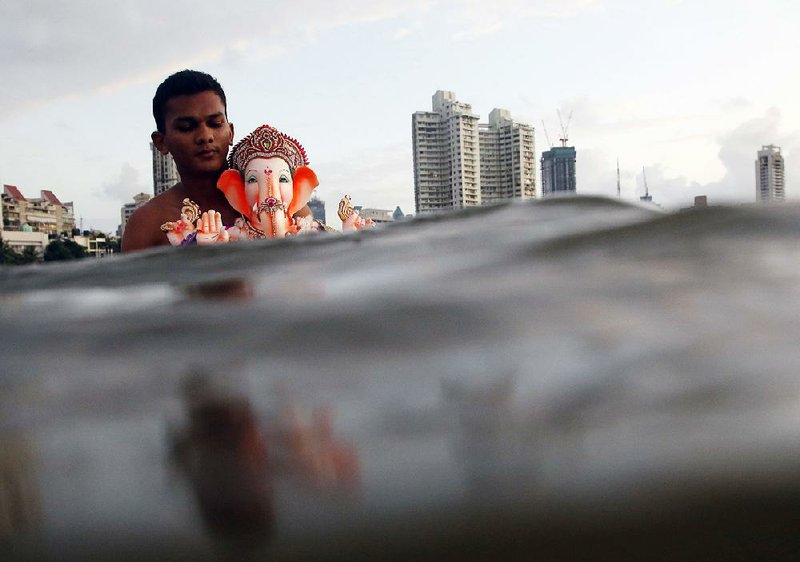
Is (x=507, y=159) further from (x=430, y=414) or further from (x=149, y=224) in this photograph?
(x=430, y=414)

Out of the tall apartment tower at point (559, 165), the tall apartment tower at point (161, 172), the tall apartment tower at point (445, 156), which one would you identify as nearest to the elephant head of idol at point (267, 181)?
the tall apartment tower at point (161, 172)

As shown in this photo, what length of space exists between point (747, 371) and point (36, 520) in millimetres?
418

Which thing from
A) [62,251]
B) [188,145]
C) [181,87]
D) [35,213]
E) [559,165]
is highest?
[559,165]

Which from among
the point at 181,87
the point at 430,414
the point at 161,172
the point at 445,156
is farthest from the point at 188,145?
the point at 445,156

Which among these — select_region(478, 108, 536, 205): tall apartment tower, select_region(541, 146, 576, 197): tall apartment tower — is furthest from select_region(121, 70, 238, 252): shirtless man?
select_region(541, 146, 576, 197): tall apartment tower

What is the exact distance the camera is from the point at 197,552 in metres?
0.33

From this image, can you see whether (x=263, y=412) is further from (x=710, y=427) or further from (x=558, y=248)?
(x=558, y=248)

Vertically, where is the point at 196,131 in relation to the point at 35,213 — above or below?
below

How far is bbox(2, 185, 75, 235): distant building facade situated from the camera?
42188 mm

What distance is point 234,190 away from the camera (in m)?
3.09

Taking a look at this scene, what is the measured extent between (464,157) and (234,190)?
29305mm

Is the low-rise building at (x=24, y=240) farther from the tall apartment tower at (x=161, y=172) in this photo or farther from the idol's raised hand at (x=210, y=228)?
the idol's raised hand at (x=210, y=228)

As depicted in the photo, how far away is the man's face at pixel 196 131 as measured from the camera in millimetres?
3109

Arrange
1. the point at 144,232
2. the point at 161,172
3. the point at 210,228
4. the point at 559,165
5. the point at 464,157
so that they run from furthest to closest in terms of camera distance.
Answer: the point at 559,165, the point at 464,157, the point at 161,172, the point at 144,232, the point at 210,228
